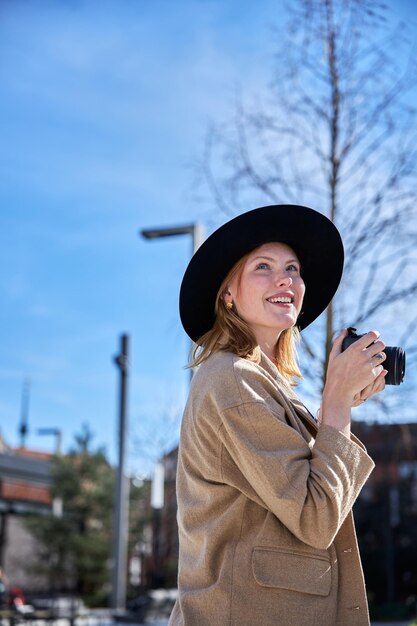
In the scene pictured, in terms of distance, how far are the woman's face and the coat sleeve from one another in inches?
12.3

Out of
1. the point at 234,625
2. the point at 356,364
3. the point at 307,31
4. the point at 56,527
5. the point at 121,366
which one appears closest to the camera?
the point at 234,625

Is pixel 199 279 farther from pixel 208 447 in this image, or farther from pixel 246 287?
pixel 208 447

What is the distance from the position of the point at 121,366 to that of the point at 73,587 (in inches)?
542

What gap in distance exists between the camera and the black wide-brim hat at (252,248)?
7.95ft

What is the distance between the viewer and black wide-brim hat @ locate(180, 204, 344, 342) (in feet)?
7.95

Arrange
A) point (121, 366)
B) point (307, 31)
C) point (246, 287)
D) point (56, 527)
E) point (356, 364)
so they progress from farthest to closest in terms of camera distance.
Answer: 1. point (56, 527)
2. point (121, 366)
3. point (307, 31)
4. point (246, 287)
5. point (356, 364)

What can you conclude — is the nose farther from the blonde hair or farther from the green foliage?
the green foliage

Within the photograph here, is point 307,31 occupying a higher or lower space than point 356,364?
higher

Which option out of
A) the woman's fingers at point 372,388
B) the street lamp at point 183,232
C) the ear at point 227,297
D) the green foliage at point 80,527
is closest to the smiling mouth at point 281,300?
the ear at point 227,297

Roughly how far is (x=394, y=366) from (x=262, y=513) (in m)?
0.49

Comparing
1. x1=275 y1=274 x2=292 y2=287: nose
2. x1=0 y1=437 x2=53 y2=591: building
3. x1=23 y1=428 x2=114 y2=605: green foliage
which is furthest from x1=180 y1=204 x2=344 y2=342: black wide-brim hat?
x1=0 y1=437 x2=53 y2=591: building

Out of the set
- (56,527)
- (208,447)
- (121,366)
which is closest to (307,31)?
(208,447)

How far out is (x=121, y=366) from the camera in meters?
17.7

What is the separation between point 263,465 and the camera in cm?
201
